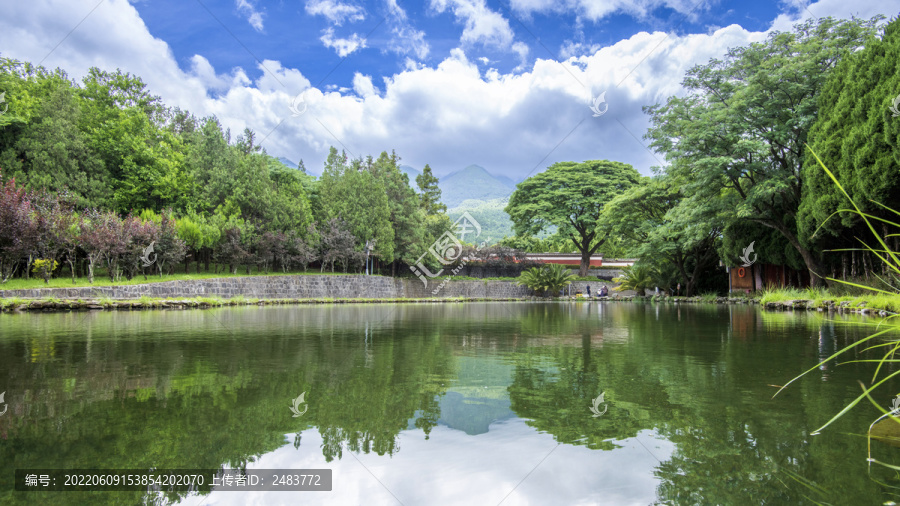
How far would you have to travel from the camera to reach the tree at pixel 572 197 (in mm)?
38719

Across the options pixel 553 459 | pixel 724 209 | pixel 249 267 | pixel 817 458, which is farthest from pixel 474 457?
pixel 249 267

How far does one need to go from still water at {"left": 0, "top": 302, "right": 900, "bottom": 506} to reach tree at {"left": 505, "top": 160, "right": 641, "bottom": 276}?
34.1m

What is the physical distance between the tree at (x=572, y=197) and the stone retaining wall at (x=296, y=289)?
6.65 meters

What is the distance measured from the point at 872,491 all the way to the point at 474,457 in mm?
1497

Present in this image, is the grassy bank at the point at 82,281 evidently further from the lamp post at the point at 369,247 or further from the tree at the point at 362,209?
the tree at the point at 362,209

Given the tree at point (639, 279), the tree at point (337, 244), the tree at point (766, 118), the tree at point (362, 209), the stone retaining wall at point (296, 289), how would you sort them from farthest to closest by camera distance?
the tree at point (362, 209), the tree at point (639, 279), the tree at point (337, 244), the stone retaining wall at point (296, 289), the tree at point (766, 118)

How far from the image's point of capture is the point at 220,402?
3.25 m

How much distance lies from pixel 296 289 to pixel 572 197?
876 inches

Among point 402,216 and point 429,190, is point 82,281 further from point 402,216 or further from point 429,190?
point 429,190

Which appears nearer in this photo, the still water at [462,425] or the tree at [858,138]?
the still water at [462,425]

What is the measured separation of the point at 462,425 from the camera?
2.84m

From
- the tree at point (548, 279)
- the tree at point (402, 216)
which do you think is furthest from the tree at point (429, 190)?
the tree at point (548, 279)

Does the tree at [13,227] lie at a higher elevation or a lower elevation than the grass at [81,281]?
higher

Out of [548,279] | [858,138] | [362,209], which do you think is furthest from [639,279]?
[858,138]
